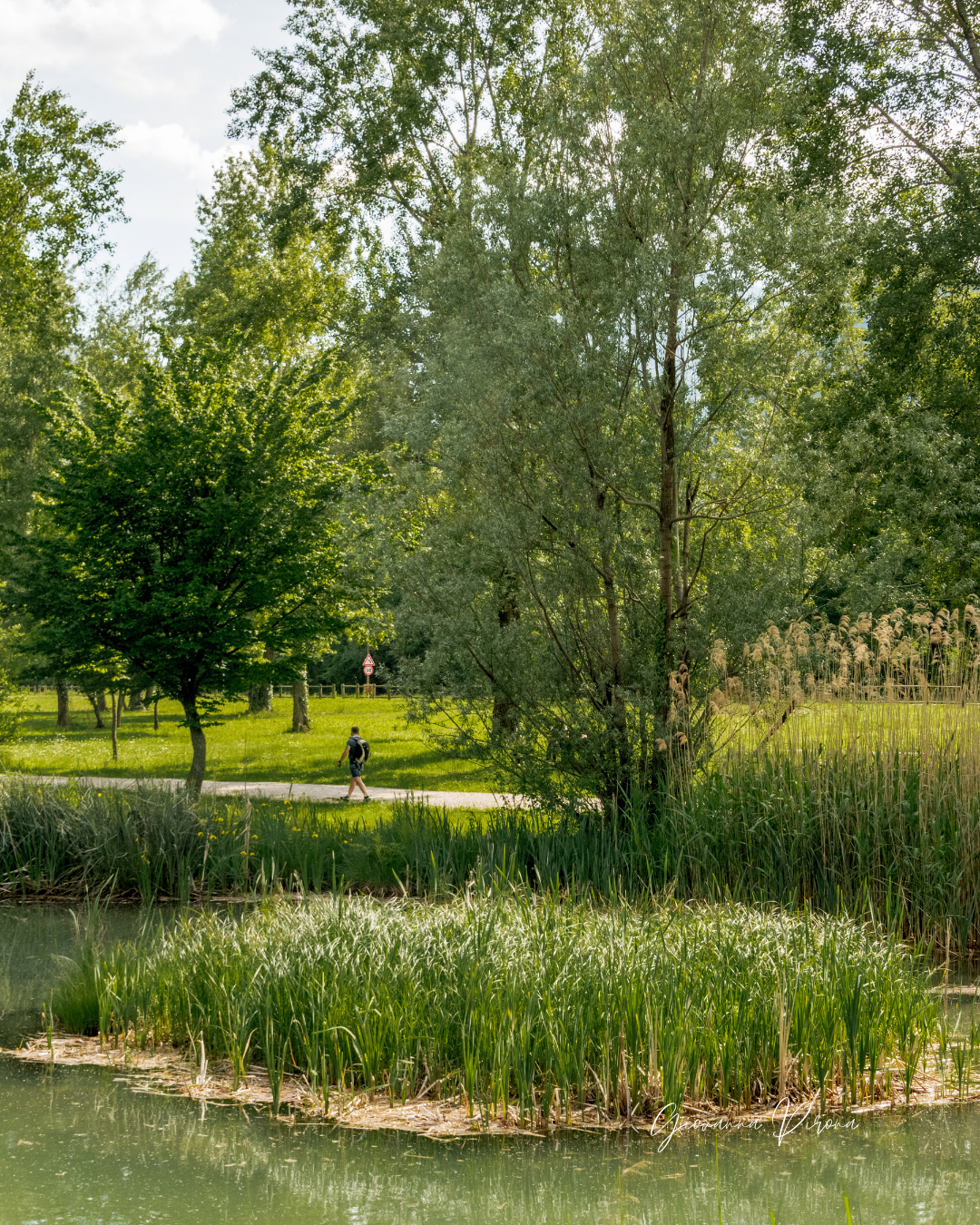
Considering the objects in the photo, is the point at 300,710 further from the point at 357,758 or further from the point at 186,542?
the point at 186,542

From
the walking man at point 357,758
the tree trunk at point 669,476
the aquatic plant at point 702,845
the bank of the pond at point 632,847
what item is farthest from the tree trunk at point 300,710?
the tree trunk at point 669,476

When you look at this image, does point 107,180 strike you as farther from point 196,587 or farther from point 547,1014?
point 547,1014

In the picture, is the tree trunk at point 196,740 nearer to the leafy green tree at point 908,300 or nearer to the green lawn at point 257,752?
the green lawn at point 257,752

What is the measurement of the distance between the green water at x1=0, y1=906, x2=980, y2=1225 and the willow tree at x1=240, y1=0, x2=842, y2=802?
556 cm

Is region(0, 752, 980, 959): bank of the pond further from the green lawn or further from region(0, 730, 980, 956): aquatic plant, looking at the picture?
the green lawn

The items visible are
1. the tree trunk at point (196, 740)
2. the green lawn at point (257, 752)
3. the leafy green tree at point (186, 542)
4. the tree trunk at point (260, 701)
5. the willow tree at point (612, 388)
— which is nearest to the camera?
the willow tree at point (612, 388)

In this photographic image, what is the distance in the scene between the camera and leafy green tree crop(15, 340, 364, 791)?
1591 centimetres

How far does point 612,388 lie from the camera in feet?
36.1

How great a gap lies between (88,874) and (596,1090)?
7176mm

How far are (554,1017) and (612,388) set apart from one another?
22.6 ft

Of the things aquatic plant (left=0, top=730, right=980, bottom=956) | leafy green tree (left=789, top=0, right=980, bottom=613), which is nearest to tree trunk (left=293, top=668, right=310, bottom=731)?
leafy green tree (left=789, top=0, right=980, bottom=613)

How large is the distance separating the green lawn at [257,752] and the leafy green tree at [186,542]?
2.55 m

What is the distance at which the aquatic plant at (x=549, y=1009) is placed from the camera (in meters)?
5.35

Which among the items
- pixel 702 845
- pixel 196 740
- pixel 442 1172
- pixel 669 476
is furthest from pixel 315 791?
pixel 442 1172
